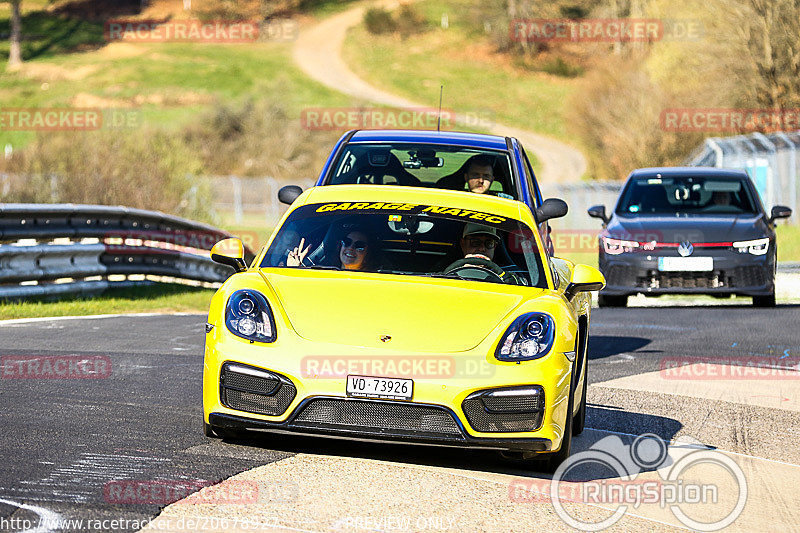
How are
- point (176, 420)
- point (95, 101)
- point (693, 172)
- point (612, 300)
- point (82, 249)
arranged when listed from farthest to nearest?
point (95, 101) → point (693, 172) → point (612, 300) → point (82, 249) → point (176, 420)

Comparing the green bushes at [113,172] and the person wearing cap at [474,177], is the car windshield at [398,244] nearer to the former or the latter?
the person wearing cap at [474,177]

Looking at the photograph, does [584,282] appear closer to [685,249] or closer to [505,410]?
[505,410]

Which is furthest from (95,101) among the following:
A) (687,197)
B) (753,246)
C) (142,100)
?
(753,246)

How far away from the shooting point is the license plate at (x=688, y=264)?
53.5ft

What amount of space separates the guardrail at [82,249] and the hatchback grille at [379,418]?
29.1ft

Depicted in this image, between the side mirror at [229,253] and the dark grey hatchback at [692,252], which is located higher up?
the side mirror at [229,253]

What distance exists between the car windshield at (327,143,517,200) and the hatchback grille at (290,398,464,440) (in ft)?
13.8

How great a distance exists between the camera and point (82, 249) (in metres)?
15.8

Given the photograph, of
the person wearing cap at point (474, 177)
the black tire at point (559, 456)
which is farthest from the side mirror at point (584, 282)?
the person wearing cap at point (474, 177)

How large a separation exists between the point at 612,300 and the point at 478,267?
10.3 meters

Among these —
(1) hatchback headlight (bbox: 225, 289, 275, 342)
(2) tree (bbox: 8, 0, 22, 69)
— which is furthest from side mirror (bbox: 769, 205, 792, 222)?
(2) tree (bbox: 8, 0, 22, 69)

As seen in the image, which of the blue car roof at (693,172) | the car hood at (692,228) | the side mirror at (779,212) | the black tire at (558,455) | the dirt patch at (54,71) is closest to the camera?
the black tire at (558,455)

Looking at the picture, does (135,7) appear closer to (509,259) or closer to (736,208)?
(736,208)

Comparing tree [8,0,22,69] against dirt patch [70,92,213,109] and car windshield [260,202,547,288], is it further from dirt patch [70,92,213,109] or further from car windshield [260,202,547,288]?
car windshield [260,202,547,288]
